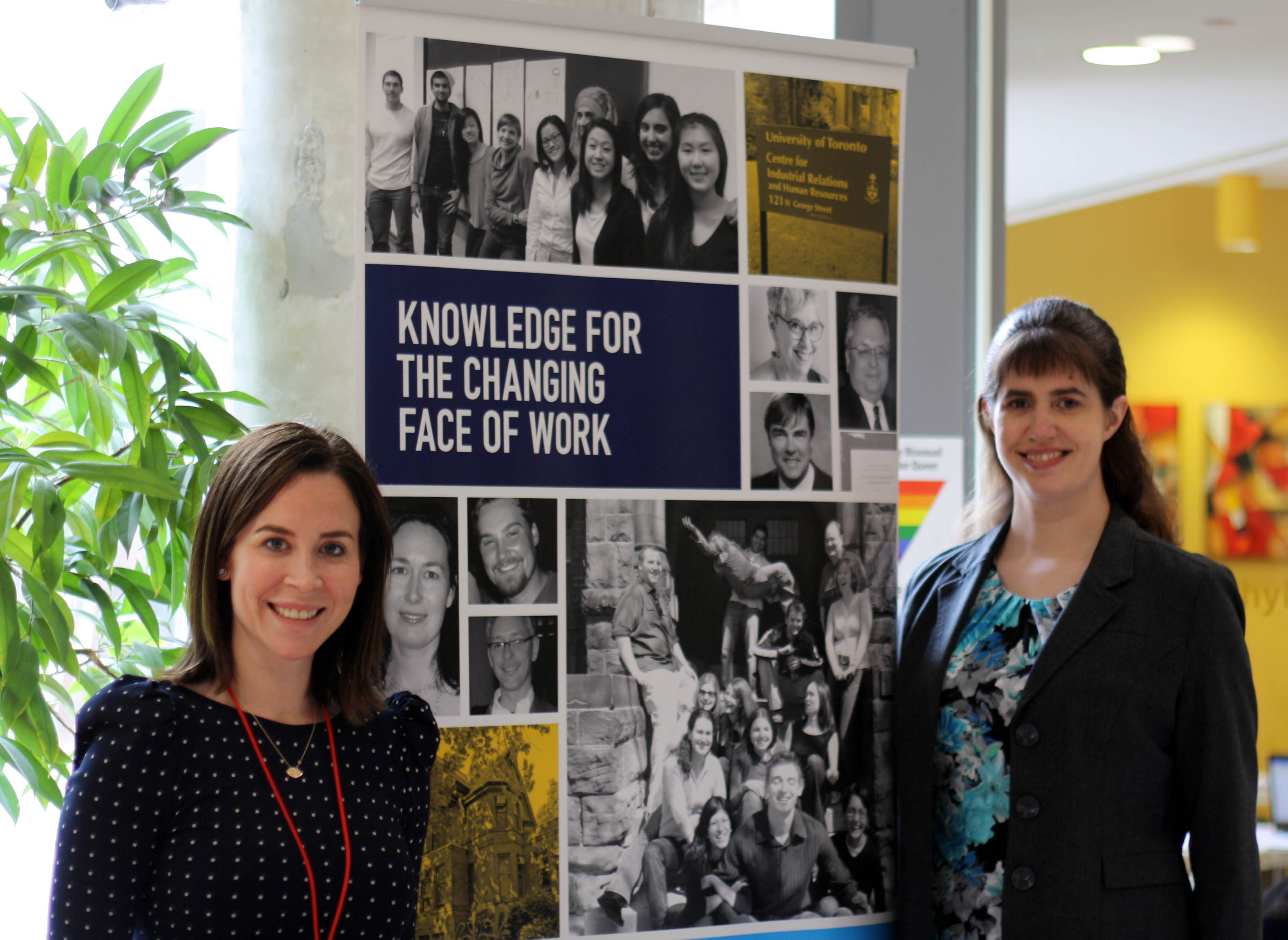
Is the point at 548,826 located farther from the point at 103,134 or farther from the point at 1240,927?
the point at 103,134

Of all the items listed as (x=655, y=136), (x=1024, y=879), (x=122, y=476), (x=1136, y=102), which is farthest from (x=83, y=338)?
(x=1136, y=102)

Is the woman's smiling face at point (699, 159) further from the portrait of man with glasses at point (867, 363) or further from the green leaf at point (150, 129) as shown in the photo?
the green leaf at point (150, 129)

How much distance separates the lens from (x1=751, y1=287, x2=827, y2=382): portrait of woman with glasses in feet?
5.91

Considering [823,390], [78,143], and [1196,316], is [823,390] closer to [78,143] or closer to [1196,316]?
[78,143]

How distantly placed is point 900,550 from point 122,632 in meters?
1.87

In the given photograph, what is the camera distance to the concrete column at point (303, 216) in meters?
2.42

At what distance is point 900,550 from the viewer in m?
3.09

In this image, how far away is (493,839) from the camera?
1651mm

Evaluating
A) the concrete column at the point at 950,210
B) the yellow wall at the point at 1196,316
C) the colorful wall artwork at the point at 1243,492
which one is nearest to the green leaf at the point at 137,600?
the concrete column at the point at 950,210

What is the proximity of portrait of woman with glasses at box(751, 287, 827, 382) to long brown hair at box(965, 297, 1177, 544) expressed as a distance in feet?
0.92

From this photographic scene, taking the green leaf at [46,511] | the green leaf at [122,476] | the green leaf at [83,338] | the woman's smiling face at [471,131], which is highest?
the woman's smiling face at [471,131]

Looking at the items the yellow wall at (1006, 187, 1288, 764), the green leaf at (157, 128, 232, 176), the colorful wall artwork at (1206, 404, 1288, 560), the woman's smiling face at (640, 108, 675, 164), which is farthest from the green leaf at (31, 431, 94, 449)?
the colorful wall artwork at (1206, 404, 1288, 560)

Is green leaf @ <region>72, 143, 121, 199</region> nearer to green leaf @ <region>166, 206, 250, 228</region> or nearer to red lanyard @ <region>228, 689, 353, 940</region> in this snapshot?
green leaf @ <region>166, 206, 250, 228</region>

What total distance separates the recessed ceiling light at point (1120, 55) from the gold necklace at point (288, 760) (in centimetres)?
355
